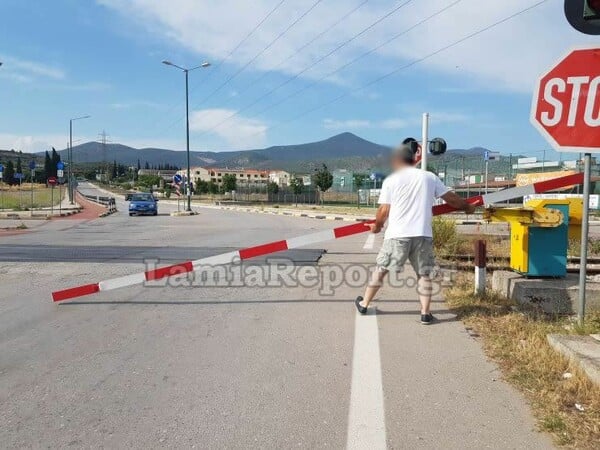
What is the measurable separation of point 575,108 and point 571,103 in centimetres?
6

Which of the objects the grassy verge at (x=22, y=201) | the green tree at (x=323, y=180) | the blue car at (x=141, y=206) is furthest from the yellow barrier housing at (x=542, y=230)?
the green tree at (x=323, y=180)

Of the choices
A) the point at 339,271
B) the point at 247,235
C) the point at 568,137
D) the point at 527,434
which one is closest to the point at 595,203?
the point at 247,235

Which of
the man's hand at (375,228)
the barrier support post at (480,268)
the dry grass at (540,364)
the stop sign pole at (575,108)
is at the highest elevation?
the stop sign pole at (575,108)

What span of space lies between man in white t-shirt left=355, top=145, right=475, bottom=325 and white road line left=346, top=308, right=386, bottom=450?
722mm

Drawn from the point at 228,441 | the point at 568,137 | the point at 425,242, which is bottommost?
the point at 228,441

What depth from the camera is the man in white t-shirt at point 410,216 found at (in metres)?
5.14

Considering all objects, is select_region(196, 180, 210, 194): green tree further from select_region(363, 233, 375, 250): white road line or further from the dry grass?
the dry grass

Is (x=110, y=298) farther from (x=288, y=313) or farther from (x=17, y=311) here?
(x=288, y=313)

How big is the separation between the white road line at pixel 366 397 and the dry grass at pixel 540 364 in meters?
0.97

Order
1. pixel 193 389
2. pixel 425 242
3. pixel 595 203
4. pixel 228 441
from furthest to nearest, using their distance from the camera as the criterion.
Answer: pixel 595 203 < pixel 425 242 < pixel 193 389 < pixel 228 441

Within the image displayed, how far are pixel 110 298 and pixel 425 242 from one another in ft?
13.0

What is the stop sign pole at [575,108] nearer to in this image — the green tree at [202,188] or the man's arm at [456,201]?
the man's arm at [456,201]

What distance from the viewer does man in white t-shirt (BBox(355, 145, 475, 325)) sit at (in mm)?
5145

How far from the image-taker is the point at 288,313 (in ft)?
19.3
